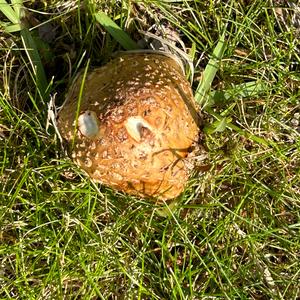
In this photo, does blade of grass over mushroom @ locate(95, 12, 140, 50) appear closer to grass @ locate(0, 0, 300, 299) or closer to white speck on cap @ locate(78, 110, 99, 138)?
grass @ locate(0, 0, 300, 299)

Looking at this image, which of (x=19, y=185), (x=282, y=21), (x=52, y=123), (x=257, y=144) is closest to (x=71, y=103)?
(x=52, y=123)

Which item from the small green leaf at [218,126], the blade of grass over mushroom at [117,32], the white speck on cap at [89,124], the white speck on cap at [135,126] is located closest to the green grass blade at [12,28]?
the blade of grass over mushroom at [117,32]

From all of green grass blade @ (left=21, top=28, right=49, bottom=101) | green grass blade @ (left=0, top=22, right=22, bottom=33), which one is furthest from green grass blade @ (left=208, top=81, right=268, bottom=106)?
green grass blade @ (left=0, top=22, right=22, bottom=33)

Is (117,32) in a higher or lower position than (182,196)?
higher

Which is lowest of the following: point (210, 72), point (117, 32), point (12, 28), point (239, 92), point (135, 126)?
point (239, 92)

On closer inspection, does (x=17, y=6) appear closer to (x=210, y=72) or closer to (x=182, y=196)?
(x=210, y=72)

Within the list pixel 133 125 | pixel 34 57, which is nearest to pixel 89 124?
pixel 133 125

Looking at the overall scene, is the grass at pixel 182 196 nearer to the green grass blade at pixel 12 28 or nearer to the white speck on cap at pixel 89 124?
the green grass blade at pixel 12 28
